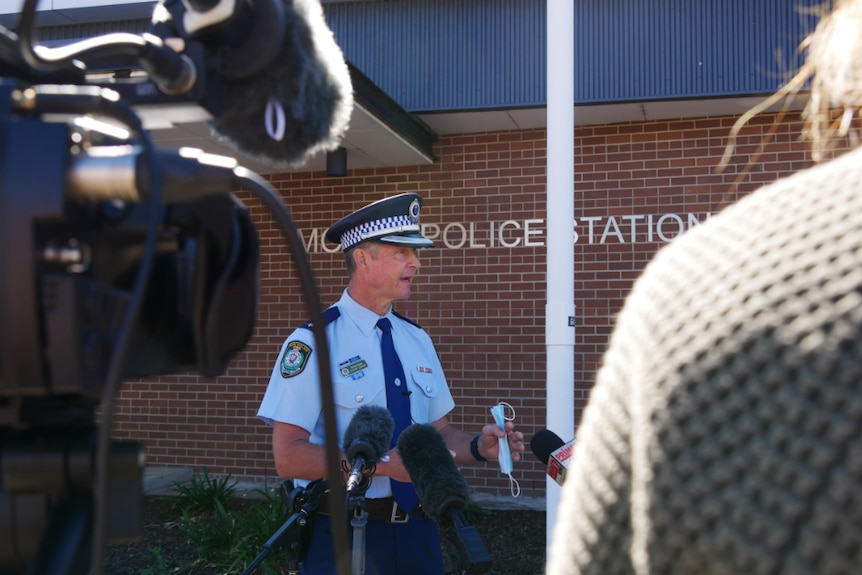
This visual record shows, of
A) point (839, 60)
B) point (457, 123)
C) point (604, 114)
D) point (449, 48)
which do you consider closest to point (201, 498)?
point (457, 123)

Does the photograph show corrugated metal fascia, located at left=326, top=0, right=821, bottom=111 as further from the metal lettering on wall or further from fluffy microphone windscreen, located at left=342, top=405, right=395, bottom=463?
fluffy microphone windscreen, located at left=342, top=405, right=395, bottom=463

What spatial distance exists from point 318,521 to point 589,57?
471cm

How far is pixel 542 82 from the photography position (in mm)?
6730

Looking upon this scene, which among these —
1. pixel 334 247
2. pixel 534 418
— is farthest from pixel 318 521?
pixel 334 247

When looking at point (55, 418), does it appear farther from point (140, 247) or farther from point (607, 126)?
point (607, 126)

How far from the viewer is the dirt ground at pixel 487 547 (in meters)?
6.00

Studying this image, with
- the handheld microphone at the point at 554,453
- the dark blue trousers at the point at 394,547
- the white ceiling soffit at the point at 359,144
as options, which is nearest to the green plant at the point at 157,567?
the white ceiling soffit at the point at 359,144

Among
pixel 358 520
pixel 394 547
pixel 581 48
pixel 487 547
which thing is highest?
pixel 581 48

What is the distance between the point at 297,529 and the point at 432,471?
64 centimetres

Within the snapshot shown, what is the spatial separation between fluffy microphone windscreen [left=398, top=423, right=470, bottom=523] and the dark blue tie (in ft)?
1.43

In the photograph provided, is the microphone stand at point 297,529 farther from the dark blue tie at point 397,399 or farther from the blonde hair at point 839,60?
the blonde hair at point 839,60

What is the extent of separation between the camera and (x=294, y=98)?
1.15 meters

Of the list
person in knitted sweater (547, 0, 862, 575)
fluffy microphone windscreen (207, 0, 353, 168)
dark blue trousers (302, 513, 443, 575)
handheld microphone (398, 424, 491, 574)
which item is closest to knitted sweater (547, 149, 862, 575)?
person in knitted sweater (547, 0, 862, 575)

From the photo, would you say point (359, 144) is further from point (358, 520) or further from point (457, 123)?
point (358, 520)
